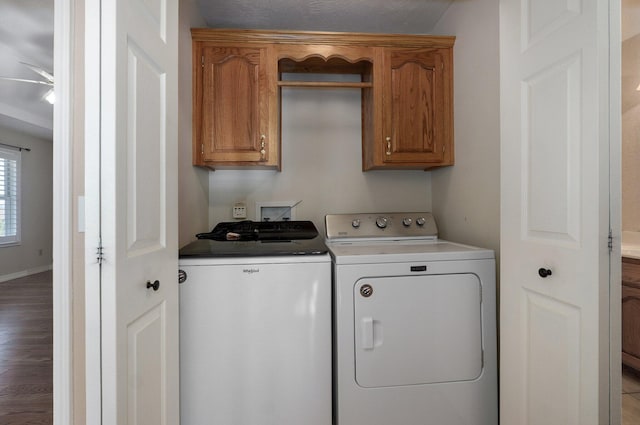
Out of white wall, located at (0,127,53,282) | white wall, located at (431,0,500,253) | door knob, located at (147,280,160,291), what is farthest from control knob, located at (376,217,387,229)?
white wall, located at (0,127,53,282)

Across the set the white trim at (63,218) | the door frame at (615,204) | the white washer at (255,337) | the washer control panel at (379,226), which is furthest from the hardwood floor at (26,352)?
the door frame at (615,204)

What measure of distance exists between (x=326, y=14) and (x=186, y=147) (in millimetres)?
1317

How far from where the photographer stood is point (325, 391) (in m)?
1.43

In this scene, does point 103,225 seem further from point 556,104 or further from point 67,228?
point 556,104

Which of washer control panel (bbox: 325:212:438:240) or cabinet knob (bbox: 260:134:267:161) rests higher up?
cabinet knob (bbox: 260:134:267:161)

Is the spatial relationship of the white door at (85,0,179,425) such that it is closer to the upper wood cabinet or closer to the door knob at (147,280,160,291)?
the door knob at (147,280,160,291)

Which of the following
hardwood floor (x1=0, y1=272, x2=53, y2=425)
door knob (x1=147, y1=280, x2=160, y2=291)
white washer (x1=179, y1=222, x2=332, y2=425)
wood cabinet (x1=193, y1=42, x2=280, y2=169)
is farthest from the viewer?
wood cabinet (x1=193, y1=42, x2=280, y2=169)

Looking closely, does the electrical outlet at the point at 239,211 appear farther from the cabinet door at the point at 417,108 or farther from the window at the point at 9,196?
the window at the point at 9,196

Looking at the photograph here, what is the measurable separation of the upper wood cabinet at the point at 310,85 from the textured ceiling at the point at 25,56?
92 centimetres

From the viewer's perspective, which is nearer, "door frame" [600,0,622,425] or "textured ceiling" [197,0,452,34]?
Answer: "door frame" [600,0,622,425]

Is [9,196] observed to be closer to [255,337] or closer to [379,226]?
[255,337]

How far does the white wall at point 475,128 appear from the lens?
163 cm

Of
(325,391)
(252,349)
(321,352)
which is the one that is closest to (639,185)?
(321,352)

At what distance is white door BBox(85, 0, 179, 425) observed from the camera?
2.60 ft
